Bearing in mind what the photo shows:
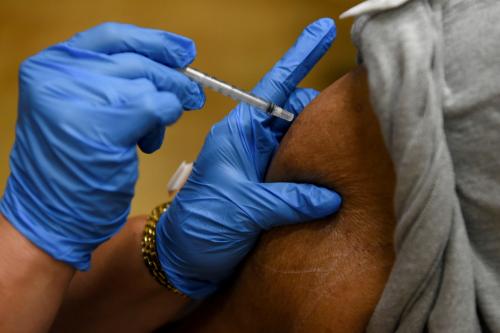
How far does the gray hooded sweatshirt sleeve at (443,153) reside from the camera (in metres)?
0.62

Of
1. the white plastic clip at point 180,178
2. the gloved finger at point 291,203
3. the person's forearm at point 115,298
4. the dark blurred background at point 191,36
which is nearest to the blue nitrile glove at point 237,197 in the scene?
the gloved finger at point 291,203

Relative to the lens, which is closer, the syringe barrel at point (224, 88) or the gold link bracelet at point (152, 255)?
the syringe barrel at point (224, 88)

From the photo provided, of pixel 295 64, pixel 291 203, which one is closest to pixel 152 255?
pixel 291 203

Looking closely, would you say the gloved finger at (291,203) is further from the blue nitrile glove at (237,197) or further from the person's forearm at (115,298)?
the person's forearm at (115,298)

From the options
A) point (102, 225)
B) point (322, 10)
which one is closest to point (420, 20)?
point (102, 225)

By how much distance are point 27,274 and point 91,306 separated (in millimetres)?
394

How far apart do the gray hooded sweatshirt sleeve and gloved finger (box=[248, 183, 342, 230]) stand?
164 mm

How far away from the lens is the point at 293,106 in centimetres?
102

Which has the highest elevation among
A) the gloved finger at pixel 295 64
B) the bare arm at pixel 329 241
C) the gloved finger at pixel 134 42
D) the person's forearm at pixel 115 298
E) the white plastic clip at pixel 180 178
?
the gloved finger at pixel 134 42

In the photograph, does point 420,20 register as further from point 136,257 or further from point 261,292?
point 136,257

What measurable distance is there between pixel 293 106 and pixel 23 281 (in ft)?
2.11

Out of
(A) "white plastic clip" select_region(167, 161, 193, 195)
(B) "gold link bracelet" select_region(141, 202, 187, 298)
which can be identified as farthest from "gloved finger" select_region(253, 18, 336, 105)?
(A) "white plastic clip" select_region(167, 161, 193, 195)

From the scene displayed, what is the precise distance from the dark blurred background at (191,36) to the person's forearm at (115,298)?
0.65 m

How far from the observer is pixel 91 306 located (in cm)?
109
